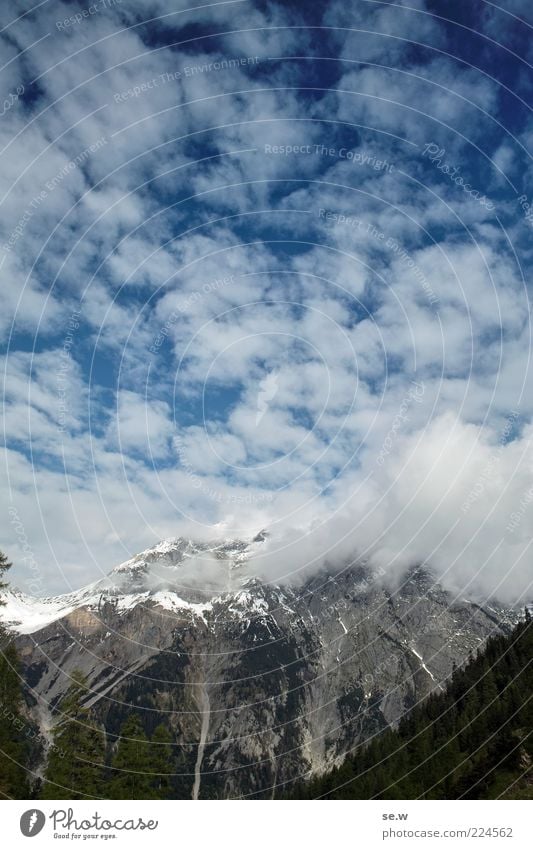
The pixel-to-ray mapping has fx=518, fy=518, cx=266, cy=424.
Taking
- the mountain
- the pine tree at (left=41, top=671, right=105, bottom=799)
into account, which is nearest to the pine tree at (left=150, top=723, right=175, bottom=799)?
the pine tree at (left=41, top=671, right=105, bottom=799)

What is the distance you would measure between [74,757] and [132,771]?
4.38m

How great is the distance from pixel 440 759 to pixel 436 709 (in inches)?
1111

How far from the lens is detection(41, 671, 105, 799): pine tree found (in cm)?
3647

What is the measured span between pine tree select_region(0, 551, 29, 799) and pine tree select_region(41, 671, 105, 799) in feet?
6.50

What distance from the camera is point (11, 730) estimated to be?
39.8 m

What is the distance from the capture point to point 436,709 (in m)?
86.9
